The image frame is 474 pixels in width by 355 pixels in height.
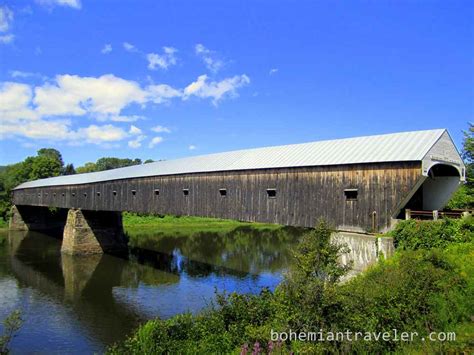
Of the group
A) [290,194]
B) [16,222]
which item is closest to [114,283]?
[290,194]

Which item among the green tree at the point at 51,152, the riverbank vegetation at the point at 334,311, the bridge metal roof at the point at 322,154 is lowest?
the riverbank vegetation at the point at 334,311

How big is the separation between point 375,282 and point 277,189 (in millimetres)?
7199

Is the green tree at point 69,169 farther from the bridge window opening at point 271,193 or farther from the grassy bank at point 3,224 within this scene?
the bridge window opening at point 271,193

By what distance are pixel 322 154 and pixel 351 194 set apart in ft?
7.21

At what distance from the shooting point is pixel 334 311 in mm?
7465

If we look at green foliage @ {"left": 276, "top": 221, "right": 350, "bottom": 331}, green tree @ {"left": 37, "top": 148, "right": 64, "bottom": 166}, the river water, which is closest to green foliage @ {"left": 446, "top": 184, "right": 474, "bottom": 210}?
the river water

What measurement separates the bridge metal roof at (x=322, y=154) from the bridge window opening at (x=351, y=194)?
3.20ft

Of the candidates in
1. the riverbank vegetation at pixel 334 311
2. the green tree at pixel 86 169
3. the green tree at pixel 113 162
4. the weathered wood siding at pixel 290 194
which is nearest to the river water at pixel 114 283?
the riverbank vegetation at pixel 334 311

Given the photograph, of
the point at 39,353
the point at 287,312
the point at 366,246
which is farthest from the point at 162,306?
the point at 287,312

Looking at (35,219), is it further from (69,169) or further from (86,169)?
(86,169)

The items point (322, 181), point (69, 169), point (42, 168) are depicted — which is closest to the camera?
point (322, 181)

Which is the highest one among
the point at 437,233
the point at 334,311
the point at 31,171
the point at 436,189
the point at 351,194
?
the point at 31,171

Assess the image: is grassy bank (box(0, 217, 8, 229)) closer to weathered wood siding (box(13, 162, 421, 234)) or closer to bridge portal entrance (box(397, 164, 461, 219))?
weathered wood siding (box(13, 162, 421, 234))

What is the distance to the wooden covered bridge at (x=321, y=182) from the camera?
1202cm
